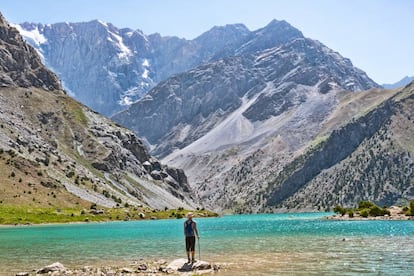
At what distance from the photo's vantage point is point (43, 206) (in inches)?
7328

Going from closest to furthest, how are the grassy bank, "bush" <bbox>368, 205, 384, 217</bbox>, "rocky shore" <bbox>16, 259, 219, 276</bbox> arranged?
"rocky shore" <bbox>16, 259, 219, 276</bbox>
"bush" <bbox>368, 205, 384, 217</bbox>
the grassy bank

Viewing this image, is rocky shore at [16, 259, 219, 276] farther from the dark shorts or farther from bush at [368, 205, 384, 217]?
bush at [368, 205, 384, 217]

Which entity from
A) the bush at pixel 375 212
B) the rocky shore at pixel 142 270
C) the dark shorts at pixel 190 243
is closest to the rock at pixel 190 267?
the rocky shore at pixel 142 270

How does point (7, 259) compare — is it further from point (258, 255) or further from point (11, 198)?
point (11, 198)

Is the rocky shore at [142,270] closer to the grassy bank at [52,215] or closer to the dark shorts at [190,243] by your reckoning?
the dark shorts at [190,243]

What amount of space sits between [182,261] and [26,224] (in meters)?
123

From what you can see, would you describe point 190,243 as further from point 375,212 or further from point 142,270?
point 375,212

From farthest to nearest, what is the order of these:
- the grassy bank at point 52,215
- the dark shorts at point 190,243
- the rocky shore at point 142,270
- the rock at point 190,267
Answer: the grassy bank at point 52,215 < the dark shorts at point 190,243 < the rock at point 190,267 < the rocky shore at point 142,270

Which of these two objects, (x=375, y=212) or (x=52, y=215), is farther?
(x=52, y=215)

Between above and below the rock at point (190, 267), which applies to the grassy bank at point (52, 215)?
above

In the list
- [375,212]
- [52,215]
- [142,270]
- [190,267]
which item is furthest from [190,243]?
[52,215]

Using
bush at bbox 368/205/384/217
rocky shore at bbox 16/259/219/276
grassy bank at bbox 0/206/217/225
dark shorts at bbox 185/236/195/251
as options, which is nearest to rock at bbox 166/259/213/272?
rocky shore at bbox 16/259/219/276

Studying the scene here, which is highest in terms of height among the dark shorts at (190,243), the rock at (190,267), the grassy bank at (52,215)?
the grassy bank at (52,215)

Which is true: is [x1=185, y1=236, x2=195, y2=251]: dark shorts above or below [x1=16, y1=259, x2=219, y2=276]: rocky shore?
above
